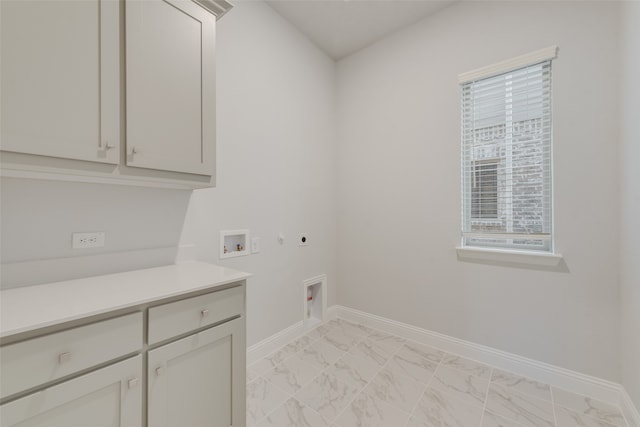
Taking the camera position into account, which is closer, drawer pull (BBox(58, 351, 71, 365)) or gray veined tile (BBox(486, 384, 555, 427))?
drawer pull (BBox(58, 351, 71, 365))

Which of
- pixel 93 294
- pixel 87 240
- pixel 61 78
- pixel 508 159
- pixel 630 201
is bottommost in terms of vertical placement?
pixel 93 294

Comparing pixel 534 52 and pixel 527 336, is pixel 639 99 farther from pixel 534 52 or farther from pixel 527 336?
pixel 527 336

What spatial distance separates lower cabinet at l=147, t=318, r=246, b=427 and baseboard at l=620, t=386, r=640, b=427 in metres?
2.13

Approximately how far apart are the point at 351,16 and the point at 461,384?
123 inches

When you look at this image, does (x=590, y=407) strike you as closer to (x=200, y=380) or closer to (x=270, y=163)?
(x=200, y=380)

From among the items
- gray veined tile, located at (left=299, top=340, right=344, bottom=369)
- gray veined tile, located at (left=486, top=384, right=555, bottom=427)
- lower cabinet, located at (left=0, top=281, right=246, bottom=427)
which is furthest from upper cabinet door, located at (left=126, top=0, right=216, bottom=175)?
gray veined tile, located at (left=486, top=384, right=555, bottom=427)

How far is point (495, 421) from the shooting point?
1.51m

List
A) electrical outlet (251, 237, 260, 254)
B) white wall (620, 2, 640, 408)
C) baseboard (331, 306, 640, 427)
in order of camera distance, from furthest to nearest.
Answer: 1. electrical outlet (251, 237, 260, 254)
2. baseboard (331, 306, 640, 427)
3. white wall (620, 2, 640, 408)

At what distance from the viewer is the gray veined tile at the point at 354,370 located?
1.86m

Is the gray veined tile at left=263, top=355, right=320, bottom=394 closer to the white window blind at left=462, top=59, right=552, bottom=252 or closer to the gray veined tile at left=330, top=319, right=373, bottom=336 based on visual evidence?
the gray veined tile at left=330, top=319, right=373, bottom=336

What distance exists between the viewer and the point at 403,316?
8.32ft

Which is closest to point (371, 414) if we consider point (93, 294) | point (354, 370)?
point (354, 370)

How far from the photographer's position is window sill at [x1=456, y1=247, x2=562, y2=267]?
182cm

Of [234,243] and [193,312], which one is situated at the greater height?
[234,243]
